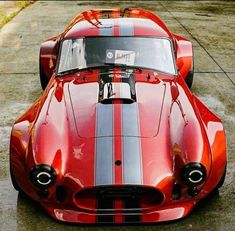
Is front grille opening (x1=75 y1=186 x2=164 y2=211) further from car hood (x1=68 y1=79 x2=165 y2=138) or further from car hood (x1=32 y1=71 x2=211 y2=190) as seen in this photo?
car hood (x1=68 y1=79 x2=165 y2=138)

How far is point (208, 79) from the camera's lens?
8305mm

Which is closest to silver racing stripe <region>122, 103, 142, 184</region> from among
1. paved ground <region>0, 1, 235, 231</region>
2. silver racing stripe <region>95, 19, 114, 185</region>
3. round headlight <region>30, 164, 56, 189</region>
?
silver racing stripe <region>95, 19, 114, 185</region>

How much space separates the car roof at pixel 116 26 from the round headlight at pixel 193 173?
7.62 ft

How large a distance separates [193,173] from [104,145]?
0.81 m

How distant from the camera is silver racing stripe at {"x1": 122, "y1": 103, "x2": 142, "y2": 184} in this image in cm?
401

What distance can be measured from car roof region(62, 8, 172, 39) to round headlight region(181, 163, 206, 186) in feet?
7.62

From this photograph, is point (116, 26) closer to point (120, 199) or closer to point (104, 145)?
point (104, 145)

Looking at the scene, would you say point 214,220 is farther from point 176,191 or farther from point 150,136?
point 150,136

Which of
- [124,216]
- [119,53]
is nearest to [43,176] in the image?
[124,216]

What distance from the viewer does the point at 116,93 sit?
4.95 meters

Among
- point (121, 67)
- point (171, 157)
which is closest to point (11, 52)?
point (121, 67)

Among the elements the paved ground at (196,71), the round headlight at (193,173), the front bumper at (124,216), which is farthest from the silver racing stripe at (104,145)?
the round headlight at (193,173)

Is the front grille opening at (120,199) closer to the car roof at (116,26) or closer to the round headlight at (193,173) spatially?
the round headlight at (193,173)

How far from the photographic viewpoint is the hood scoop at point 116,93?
485 centimetres
